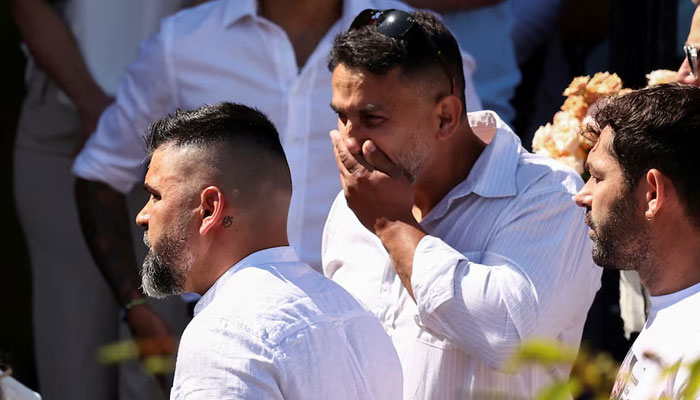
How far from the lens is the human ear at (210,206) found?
88.8 inches

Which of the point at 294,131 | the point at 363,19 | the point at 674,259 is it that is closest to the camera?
the point at 674,259

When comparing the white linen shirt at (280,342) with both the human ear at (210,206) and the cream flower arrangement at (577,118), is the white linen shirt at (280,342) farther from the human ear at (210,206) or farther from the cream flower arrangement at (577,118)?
the cream flower arrangement at (577,118)

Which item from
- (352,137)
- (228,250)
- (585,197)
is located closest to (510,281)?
(585,197)

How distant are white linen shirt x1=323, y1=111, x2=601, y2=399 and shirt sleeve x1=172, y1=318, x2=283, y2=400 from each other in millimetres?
601

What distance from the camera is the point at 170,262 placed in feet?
7.60

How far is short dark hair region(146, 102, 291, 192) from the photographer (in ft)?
7.64

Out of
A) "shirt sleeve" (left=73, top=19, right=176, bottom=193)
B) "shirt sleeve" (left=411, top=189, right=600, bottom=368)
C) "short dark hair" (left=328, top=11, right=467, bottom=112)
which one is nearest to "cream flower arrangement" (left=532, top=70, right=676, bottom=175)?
"short dark hair" (left=328, top=11, right=467, bottom=112)

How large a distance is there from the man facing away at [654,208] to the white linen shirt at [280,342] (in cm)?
48

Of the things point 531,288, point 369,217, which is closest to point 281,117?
point 369,217

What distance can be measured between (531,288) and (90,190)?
2173 millimetres

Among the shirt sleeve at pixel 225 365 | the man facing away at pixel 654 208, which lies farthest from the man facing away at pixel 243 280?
the man facing away at pixel 654 208

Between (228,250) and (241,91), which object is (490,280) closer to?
(228,250)

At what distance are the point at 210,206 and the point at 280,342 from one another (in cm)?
40

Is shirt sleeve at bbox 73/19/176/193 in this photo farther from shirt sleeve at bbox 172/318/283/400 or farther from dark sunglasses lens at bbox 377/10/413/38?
shirt sleeve at bbox 172/318/283/400
